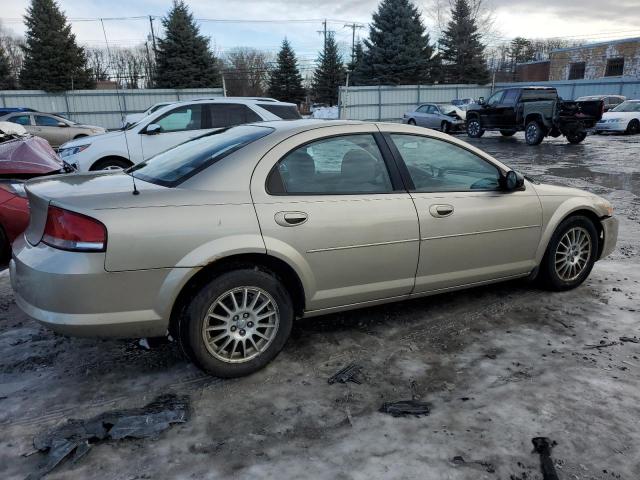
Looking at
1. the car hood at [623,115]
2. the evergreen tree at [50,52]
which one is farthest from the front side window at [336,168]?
the evergreen tree at [50,52]

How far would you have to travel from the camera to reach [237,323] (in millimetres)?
3031

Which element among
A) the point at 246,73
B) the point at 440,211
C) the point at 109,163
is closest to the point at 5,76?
the point at 246,73

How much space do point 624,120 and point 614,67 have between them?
2787 cm

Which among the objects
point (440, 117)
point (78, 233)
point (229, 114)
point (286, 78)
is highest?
point (286, 78)

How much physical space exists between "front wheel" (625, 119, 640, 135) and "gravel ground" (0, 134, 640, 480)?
21.8 metres

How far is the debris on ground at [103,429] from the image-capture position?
2.39m

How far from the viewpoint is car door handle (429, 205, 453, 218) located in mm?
3574

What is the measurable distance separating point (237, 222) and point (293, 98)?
42808mm

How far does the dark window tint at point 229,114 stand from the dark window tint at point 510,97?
13.7 meters

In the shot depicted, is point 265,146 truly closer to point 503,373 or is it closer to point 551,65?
point 503,373

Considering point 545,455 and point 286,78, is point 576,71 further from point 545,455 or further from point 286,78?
point 545,455

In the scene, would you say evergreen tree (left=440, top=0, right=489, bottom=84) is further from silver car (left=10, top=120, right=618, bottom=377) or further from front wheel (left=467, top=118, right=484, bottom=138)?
silver car (left=10, top=120, right=618, bottom=377)

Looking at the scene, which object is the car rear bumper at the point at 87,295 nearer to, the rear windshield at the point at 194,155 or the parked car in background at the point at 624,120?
the rear windshield at the point at 194,155

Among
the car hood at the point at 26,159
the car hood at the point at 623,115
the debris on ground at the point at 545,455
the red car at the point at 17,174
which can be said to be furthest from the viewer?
the car hood at the point at 623,115
